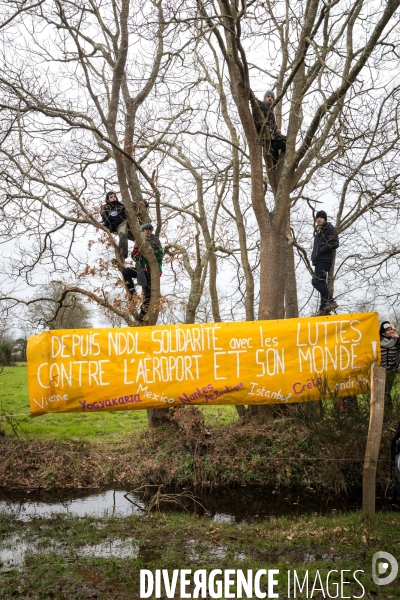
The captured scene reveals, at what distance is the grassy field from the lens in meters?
12.6

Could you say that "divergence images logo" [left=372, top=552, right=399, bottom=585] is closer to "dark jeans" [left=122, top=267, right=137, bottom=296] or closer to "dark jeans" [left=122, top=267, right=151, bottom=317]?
"dark jeans" [left=122, top=267, right=151, bottom=317]

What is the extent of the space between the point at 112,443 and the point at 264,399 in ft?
13.4

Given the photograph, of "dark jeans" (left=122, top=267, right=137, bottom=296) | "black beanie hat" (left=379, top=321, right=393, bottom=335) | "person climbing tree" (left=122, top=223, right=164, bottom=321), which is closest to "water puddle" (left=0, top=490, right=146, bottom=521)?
"person climbing tree" (left=122, top=223, right=164, bottom=321)

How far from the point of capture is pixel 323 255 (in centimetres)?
1134

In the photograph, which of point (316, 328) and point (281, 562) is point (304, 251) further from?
point (281, 562)

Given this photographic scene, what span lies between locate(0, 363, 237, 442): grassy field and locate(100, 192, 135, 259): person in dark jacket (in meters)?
3.87

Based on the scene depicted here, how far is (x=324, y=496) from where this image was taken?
9531mm

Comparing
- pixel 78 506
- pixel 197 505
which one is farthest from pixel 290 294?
pixel 78 506

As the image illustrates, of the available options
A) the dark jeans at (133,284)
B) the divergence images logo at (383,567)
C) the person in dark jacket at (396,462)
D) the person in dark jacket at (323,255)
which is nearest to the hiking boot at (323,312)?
the person in dark jacket at (323,255)

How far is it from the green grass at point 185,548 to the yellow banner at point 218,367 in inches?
74.2

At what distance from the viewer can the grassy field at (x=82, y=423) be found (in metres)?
12.6

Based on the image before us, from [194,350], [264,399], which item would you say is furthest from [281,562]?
[194,350]

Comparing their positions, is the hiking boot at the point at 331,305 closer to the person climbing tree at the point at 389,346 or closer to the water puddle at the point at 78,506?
the person climbing tree at the point at 389,346

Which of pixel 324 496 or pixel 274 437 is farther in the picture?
pixel 274 437
